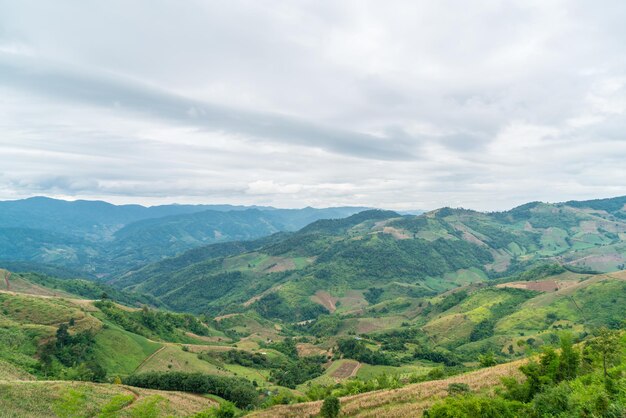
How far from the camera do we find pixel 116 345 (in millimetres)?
137375

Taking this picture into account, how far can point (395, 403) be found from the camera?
5438 centimetres

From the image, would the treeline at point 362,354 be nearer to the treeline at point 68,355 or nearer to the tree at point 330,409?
the treeline at point 68,355

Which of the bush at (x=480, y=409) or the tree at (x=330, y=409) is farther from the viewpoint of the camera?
the tree at (x=330, y=409)

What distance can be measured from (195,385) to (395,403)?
6691 cm

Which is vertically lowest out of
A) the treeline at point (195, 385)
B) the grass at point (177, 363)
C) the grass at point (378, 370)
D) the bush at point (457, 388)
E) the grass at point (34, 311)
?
the grass at point (378, 370)

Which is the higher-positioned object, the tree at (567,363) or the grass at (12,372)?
the tree at (567,363)

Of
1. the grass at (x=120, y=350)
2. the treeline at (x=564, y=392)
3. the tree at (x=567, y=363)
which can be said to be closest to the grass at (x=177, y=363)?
the grass at (x=120, y=350)

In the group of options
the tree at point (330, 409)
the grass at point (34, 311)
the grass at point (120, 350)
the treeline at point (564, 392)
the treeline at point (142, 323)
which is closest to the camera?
the treeline at point (564, 392)

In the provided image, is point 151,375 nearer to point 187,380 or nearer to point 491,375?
point 187,380

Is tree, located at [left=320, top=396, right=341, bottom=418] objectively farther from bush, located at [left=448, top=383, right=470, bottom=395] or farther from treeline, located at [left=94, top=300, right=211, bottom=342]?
treeline, located at [left=94, top=300, right=211, bottom=342]

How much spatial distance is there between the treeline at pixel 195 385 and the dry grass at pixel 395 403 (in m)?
41.8

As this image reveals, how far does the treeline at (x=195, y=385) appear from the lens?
98.6 metres

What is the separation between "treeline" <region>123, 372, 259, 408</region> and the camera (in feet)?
323

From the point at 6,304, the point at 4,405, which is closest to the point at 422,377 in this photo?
the point at 4,405
